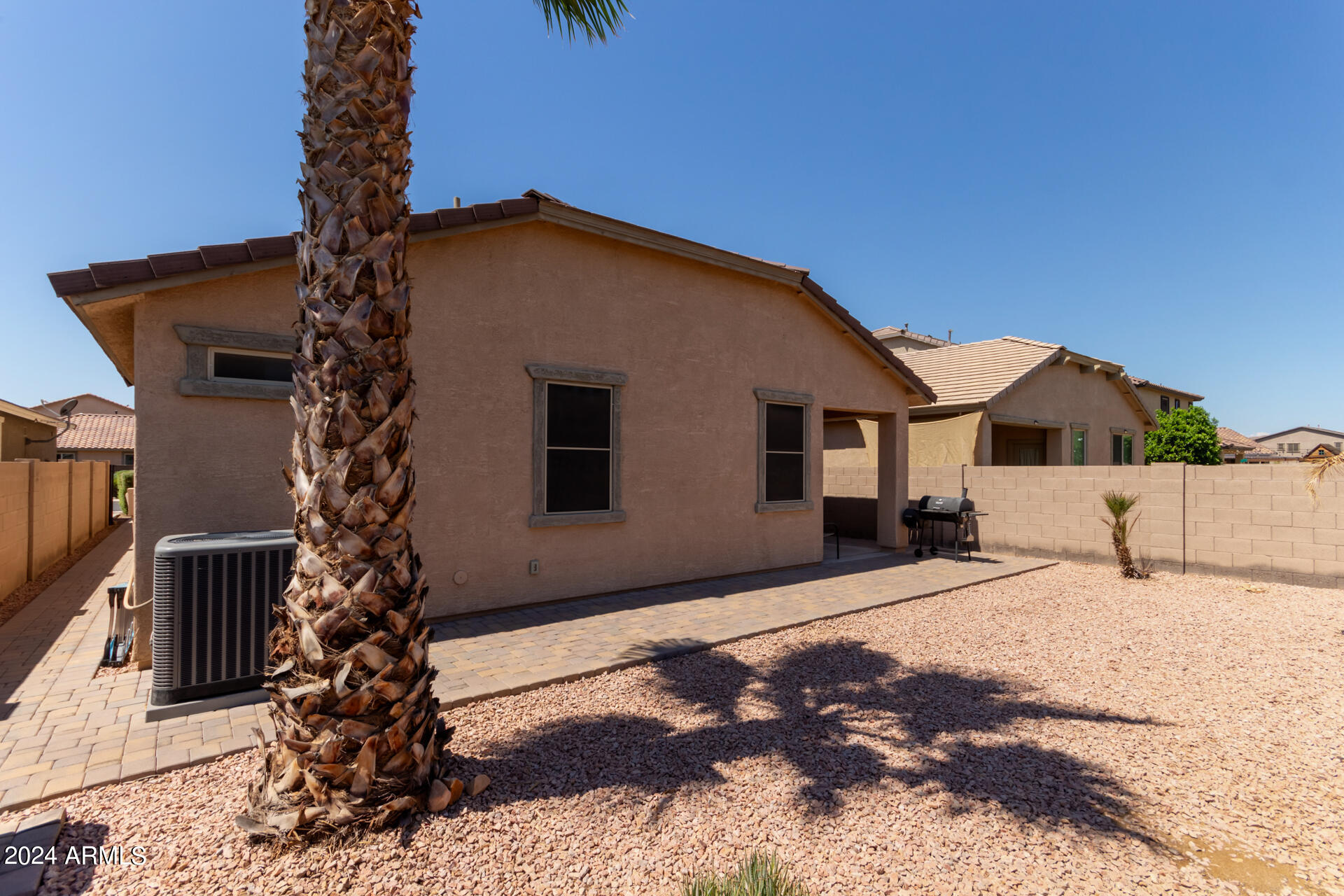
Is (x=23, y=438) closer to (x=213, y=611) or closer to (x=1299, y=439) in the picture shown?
(x=213, y=611)

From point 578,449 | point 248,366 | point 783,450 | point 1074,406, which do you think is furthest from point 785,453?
point 1074,406

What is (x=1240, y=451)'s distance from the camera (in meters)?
36.0

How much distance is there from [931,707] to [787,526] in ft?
19.4

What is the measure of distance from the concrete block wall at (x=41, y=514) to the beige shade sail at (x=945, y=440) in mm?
17921

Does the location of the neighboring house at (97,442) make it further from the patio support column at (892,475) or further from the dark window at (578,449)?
the patio support column at (892,475)

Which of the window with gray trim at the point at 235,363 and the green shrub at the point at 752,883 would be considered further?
the window with gray trim at the point at 235,363

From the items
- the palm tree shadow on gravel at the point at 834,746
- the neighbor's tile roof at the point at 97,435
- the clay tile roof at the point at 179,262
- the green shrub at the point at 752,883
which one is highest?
the clay tile roof at the point at 179,262

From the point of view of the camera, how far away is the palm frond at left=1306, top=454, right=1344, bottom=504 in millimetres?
7434

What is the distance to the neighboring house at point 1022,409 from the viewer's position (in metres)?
16.4

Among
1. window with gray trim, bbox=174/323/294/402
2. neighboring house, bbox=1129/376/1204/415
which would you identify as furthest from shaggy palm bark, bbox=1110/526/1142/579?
neighboring house, bbox=1129/376/1204/415

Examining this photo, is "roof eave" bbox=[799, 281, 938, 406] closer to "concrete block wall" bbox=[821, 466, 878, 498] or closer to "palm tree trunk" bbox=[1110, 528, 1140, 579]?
"concrete block wall" bbox=[821, 466, 878, 498]

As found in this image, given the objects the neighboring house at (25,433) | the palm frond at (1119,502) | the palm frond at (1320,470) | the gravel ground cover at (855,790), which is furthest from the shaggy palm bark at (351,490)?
the neighboring house at (25,433)

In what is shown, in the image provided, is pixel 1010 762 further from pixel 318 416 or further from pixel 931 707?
pixel 318 416

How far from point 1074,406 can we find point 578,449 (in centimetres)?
1840
